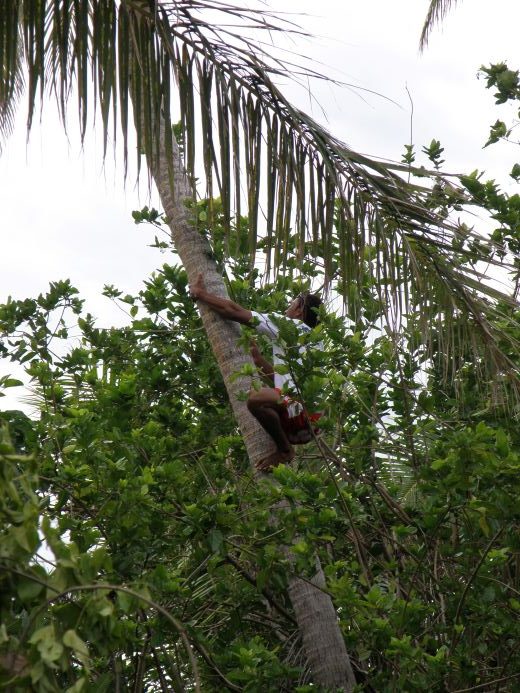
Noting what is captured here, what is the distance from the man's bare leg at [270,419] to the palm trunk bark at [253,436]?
0.14ft

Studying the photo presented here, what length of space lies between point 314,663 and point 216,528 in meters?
0.91

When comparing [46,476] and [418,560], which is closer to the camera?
[46,476]

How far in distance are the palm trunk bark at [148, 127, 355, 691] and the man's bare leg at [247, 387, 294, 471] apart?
0.04 m

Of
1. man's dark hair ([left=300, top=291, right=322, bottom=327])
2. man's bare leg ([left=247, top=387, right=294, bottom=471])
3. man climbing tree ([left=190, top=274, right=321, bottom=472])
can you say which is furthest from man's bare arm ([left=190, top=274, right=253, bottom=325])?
man's dark hair ([left=300, top=291, right=322, bottom=327])

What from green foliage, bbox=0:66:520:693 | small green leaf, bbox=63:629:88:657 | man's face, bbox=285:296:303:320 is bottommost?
small green leaf, bbox=63:629:88:657

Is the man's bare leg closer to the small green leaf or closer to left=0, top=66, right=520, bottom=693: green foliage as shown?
left=0, top=66, right=520, bottom=693: green foliage

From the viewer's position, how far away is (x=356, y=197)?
5215 millimetres

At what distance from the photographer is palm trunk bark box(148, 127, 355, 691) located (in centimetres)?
571

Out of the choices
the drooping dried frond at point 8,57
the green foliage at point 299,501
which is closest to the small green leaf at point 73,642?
the green foliage at point 299,501

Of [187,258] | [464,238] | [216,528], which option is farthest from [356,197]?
[216,528]

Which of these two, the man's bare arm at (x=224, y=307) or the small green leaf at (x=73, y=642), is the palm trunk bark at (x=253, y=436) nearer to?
the man's bare arm at (x=224, y=307)

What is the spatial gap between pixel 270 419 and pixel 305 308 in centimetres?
103

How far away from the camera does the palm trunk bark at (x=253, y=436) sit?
5707mm

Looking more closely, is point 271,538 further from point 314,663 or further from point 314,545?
point 314,663
